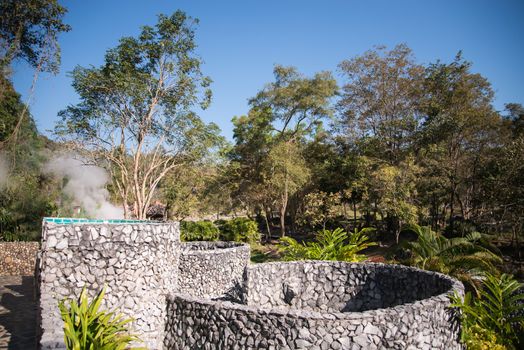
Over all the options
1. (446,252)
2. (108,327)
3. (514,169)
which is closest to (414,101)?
(514,169)

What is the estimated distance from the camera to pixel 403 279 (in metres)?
7.31

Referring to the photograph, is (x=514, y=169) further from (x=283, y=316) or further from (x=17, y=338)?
(x=17, y=338)

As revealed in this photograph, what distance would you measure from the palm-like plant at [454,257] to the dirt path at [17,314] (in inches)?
343

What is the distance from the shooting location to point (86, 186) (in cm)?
2334

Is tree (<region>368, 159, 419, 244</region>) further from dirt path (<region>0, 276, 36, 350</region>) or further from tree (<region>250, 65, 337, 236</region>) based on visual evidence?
dirt path (<region>0, 276, 36, 350</region>)

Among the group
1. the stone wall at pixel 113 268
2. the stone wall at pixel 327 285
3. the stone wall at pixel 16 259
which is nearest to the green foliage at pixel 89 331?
the stone wall at pixel 113 268

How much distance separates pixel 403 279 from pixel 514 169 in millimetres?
10421

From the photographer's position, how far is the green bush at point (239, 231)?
1969 centimetres

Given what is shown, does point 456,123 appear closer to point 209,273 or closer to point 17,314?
point 209,273

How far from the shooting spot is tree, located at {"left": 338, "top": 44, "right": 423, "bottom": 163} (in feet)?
60.0

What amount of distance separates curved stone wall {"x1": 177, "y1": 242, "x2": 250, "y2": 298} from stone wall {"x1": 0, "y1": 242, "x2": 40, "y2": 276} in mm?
6661

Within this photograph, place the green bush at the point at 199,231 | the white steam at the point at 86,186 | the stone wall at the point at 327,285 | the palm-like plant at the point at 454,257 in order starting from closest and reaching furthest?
the stone wall at the point at 327,285
the palm-like plant at the point at 454,257
the green bush at the point at 199,231
the white steam at the point at 86,186

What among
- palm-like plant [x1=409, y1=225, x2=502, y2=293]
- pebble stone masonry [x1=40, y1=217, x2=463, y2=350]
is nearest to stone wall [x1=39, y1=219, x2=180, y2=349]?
pebble stone masonry [x1=40, y1=217, x2=463, y2=350]

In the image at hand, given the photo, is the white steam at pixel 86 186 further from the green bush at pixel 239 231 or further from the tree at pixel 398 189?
the tree at pixel 398 189
